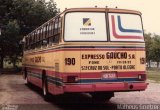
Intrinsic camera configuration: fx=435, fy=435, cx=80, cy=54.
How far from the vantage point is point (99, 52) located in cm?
1324

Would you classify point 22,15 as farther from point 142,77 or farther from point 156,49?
point 156,49

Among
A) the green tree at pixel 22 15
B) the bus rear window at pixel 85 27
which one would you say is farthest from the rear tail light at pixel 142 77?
the green tree at pixel 22 15

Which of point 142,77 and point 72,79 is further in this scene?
point 142,77

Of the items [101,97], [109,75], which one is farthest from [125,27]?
[101,97]

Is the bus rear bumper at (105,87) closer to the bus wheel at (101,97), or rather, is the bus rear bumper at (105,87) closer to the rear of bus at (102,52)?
the rear of bus at (102,52)

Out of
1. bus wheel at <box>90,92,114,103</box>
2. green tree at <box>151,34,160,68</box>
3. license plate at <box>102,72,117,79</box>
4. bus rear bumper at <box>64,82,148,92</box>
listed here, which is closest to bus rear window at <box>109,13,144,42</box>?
license plate at <box>102,72,117,79</box>

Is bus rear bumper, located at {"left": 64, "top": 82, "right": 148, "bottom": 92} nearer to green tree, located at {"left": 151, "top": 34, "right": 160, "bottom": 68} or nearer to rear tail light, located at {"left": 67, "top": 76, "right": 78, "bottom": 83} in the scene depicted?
rear tail light, located at {"left": 67, "top": 76, "right": 78, "bottom": 83}

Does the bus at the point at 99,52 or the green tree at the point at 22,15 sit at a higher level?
the green tree at the point at 22,15

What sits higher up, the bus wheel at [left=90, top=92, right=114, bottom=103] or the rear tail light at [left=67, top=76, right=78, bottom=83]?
the rear tail light at [left=67, top=76, right=78, bottom=83]

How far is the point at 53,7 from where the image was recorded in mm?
45812

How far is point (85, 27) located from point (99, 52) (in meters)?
0.88

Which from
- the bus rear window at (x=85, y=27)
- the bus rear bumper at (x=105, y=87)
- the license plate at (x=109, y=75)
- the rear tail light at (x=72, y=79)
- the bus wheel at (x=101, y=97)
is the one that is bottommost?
the bus wheel at (x=101, y=97)

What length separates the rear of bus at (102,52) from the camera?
1295 cm

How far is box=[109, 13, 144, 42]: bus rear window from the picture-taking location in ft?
44.4
